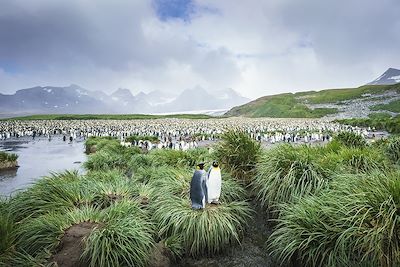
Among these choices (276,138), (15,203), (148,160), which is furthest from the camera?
(276,138)

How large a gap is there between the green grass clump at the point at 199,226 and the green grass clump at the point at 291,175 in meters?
1.15

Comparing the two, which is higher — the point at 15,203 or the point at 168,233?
the point at 15,203

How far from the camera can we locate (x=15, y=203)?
8.57 m

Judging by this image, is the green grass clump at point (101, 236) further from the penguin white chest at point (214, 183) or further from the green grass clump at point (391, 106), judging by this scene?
the green grass clump at point (391, 106)

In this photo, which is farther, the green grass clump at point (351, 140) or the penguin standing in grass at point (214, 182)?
the green grass clump at point (351, 140)

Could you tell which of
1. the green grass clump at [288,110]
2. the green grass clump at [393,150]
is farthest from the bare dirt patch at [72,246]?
the green grass clump at [288,110]

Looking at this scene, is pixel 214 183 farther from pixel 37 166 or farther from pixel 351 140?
pixel 37 166

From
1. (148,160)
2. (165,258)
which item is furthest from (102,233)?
(148,160)

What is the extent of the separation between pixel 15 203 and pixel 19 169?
14.0 meters

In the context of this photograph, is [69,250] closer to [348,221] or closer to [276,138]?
Answer: [348,221]

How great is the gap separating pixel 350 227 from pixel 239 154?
17.3 feet

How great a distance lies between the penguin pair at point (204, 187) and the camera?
25.8 feet

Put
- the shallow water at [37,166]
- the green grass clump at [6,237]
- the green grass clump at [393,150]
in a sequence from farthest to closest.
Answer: the shallow water at [37,166], the green grass clump at [393,150], the green grass clump at [6,237]

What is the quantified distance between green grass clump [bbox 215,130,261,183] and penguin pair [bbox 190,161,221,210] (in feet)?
7.95
